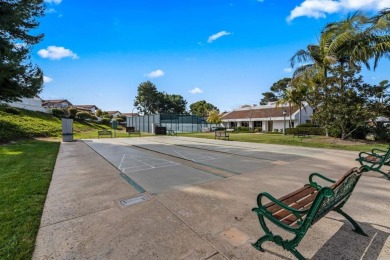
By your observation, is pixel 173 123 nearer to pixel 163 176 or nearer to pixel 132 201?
pixel 163 176

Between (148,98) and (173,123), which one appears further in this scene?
(148,98)

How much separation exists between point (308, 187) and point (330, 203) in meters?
0.77

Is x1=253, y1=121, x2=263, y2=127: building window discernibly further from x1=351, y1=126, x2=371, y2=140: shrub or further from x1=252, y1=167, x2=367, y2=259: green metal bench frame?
x1=252, y1=167, x2=367, y2=259: green metal bench frame

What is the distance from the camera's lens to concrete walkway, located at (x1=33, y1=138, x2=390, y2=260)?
7.93 feet

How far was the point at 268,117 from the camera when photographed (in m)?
36.6

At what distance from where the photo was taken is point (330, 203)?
227 centimetres

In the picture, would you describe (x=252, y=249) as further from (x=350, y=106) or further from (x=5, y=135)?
(x=5, y=135)

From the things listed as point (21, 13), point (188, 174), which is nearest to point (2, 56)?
point (21, 13)

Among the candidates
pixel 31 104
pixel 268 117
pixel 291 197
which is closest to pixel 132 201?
pixel 291 197

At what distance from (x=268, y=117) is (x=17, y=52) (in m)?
34.4

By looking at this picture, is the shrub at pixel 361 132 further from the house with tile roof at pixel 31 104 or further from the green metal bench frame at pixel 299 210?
the house with tile roof at pixel 31 104

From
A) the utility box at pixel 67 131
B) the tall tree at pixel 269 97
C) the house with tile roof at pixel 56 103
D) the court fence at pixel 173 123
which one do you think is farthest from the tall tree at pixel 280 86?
the house with tile roof at pixel 56 103

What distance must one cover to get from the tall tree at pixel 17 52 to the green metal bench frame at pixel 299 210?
13.2 m

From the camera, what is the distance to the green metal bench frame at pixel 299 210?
196 cm
